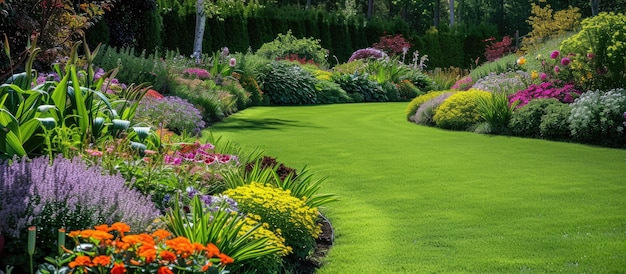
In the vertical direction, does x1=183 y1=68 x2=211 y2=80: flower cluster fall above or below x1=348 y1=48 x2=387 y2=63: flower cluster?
below

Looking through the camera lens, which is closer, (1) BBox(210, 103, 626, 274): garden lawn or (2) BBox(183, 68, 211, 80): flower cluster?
(1) BBox(210, 103, 626, 274): garden lawn

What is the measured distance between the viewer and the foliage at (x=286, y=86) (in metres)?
19.5

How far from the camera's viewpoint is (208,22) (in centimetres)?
Result: 2556

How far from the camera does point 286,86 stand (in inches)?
771

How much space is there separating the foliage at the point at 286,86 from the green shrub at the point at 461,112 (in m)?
6.15

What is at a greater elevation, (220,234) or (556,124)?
(556,124)

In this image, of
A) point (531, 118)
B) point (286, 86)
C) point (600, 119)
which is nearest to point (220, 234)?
point (600, 119)

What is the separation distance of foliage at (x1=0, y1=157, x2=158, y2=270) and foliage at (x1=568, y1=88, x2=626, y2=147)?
857 cm

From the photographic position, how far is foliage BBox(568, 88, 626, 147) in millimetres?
11328

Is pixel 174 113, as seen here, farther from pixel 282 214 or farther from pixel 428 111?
pixel 282 214

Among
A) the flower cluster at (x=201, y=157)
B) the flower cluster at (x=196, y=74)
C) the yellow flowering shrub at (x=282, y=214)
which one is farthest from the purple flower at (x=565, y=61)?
the yellow flowering shrub at (x=282, y=214)

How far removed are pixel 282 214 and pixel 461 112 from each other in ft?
29.2

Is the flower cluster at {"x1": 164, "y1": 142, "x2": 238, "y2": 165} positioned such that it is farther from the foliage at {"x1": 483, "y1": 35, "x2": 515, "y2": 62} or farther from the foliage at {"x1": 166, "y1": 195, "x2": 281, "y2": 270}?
the foliage at {"x1": 483, "y1": 35, "x2": 515, "y2": 62}

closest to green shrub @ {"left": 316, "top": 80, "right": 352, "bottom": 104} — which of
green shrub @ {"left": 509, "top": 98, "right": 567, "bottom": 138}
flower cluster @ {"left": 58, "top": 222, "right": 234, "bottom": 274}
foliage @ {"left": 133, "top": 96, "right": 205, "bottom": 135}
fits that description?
green shrub @ {"left": 509, "top": 98, "right": 567, "bottom": 138}
